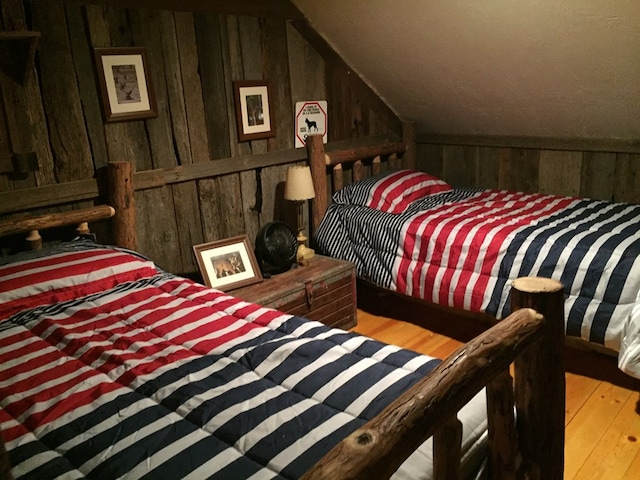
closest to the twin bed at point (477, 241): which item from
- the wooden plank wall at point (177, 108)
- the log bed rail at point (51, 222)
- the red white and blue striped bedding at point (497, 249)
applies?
the red white and blue striped bedding at point (497, 249)

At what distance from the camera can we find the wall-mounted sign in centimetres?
337

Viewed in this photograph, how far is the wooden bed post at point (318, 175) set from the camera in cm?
336

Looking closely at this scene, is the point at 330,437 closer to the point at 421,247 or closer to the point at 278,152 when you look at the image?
the point at 421,247

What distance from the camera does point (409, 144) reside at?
4.03 metres

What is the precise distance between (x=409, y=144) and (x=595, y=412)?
7.62 feet

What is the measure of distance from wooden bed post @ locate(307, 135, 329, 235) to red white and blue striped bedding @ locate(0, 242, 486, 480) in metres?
1.46

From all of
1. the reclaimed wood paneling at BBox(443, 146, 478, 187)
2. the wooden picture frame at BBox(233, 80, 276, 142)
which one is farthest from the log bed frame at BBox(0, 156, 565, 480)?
the reclaimed wood paneling at BBox(443, 146, 478, 187)

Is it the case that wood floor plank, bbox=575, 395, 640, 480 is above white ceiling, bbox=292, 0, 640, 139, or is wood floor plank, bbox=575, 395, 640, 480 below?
below

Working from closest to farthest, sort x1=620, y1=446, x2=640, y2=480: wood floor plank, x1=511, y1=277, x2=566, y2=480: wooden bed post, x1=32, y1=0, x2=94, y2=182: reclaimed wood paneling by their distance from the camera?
x1=511, y1=277, x2=566, y2=480: wooden bed post < x1=620, y1=446, x2=640, y2=480: wood floor plank < x1=32, y1=0, x2=94, y2=182: reclaimed wood paneling

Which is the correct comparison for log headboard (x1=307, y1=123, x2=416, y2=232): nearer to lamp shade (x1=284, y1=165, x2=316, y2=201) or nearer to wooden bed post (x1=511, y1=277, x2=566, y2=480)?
lamp shade (x1=284, y1=165, x2=316, y2=201)

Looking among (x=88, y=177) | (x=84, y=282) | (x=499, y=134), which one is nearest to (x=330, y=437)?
(x=84, y=282)

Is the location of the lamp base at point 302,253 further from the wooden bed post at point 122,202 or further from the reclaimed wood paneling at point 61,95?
the reclaimed wood paneling at point 61,95

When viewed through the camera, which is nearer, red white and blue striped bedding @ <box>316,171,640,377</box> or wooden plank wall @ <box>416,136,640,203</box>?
red white and blue striped bedding @ <box>316,171,640,377</box>

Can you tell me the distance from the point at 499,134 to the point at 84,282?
284 centimetres
